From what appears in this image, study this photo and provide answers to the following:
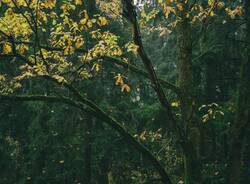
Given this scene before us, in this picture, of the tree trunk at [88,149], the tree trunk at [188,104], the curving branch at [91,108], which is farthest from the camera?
the tree trunk at [88,149]

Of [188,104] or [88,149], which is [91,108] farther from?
[88,149]

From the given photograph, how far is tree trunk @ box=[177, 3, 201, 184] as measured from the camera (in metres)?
5.97

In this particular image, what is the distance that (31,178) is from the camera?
1695cm

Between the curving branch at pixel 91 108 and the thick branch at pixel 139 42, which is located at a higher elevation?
the thick branch at pixel 139 42

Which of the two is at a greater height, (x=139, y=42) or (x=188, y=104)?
(x=139, y=42)

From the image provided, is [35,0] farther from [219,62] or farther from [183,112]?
[219,62]

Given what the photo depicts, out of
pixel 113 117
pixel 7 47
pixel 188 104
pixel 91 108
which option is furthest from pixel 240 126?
pixel 113 117

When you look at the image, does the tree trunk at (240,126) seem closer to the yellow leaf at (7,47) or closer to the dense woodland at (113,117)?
the dense woodland at (113,117)

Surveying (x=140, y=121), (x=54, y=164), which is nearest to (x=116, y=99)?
(x=140, y=121)

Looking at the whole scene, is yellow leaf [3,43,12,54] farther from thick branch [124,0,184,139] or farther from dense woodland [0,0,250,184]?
dense woodland [0,0,250,184]

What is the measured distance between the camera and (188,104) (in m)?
6.59

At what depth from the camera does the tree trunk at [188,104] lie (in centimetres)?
597

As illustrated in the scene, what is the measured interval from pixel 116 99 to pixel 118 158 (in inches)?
104

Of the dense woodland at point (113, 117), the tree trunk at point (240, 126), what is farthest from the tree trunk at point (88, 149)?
the tree trunk at point (240, 126)
